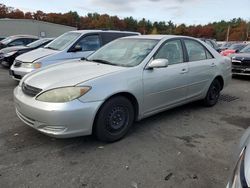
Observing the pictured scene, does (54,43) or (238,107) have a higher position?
(54,43)

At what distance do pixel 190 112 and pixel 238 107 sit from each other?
4.39ft

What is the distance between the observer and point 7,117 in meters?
4.66

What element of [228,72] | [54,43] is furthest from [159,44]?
[54,43]

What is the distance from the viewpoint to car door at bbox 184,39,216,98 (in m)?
4.88

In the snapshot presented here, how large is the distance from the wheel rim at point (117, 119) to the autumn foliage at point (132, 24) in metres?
62.1

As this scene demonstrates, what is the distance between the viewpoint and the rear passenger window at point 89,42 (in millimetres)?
7583

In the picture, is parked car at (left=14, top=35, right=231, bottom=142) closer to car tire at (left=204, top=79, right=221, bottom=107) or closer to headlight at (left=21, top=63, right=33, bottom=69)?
car tire at (left=204, top=79, right=221, bottom=107)

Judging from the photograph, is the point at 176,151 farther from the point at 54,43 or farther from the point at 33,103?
the point at 54,43

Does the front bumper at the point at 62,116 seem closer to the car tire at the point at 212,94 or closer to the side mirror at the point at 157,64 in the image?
the side mirror at the point at 157,64

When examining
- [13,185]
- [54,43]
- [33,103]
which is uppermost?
[54,43]

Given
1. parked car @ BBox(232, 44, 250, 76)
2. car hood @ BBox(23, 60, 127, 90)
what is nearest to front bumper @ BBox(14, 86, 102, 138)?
car hood @ BBox(23, 60, 127, 90)

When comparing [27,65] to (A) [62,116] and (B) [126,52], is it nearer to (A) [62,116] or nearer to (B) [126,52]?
(B) [126,52]

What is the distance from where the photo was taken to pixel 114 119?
12.0ft

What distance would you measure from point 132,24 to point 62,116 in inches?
3234
